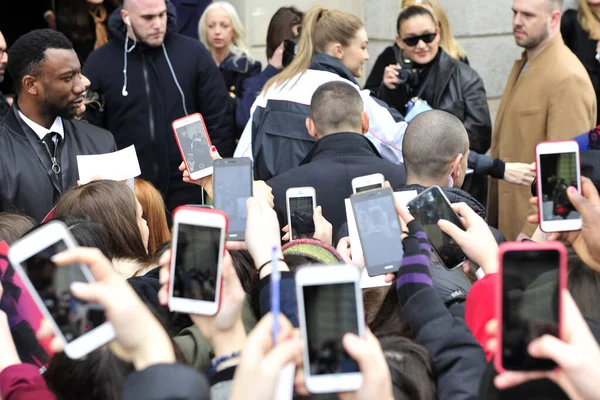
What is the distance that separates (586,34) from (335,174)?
3.40 m

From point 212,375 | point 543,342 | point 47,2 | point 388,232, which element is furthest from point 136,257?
point 47,2

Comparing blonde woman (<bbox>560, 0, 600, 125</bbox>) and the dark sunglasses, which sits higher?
the dark sunglasses

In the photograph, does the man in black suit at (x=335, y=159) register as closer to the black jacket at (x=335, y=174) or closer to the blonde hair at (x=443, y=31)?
the black jacket at (x=335, y=174)

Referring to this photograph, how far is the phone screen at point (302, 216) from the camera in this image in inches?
133

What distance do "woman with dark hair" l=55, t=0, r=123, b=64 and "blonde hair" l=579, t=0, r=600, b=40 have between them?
3.49 m

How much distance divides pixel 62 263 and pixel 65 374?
37cm

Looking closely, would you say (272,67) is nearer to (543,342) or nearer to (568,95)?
(568,95)

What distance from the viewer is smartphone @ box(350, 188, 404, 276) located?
8.39 feet

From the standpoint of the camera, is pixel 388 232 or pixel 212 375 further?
pixel 388 232

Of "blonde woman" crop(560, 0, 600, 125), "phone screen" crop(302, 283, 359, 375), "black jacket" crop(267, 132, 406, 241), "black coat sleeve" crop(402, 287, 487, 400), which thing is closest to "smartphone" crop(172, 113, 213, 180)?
"black jacket" crop(267, 132, 406, 241)

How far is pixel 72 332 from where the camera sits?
1790 millimetres

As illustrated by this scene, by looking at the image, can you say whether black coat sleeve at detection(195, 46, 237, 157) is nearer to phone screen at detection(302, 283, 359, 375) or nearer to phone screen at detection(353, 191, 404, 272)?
phone screen at detection(353, 191, 404, 272)

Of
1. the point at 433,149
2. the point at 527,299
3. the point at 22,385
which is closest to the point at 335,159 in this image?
the point at 433,149

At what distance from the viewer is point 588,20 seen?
6.84m
